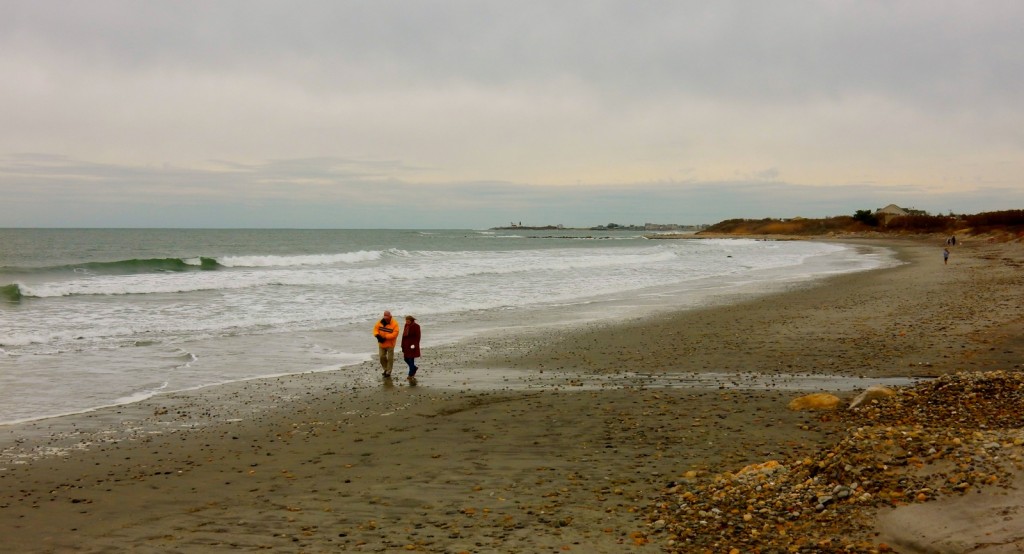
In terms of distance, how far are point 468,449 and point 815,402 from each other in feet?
16.1

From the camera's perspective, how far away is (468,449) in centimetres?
891

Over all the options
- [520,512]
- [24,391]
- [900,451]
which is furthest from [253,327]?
[900,451]

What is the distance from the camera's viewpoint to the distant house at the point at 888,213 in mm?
126375

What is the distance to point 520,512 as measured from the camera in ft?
22.0

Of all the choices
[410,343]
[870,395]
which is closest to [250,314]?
[410,343]

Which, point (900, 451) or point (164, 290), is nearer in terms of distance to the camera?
point (900, 451)

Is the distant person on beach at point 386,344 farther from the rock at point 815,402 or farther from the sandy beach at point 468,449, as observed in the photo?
the rock at point 815,402

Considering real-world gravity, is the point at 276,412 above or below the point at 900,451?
below

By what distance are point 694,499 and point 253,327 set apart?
17361 millimetres

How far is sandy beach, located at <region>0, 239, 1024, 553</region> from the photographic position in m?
6.32

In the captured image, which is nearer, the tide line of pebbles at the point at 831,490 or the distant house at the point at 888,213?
the tide line of pebbles at the point at 831,490

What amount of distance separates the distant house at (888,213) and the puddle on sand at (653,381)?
12457cm

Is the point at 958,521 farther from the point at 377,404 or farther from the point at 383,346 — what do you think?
the point at 383,346

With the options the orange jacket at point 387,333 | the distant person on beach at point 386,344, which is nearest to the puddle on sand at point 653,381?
the distant person on beach at point 386,344
